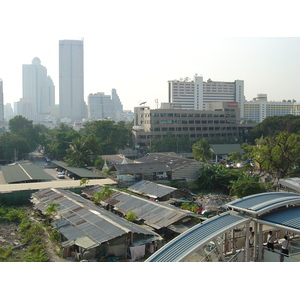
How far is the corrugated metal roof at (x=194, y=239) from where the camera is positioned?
397 centimetres

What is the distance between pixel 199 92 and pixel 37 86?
245 feet

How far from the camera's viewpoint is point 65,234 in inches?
300

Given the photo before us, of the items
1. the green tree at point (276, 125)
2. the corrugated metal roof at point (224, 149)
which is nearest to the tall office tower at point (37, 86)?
the green tree at point (276, 125)

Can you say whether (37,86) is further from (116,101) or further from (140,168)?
(140,168)

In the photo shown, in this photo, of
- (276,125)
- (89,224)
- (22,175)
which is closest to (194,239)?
(89,224)

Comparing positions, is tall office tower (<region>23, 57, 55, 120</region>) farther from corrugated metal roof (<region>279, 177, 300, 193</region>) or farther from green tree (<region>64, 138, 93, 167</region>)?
corrugated metal roof (<region>279, 177, 300, 193</region>)

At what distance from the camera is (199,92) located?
57719 mm

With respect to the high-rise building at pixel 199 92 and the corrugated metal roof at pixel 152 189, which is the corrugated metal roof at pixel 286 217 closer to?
the corrugated metal roof at pixel 152 189

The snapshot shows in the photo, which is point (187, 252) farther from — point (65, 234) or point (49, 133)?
point (49, 133)

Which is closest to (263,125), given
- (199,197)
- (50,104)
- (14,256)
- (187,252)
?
(199,197)

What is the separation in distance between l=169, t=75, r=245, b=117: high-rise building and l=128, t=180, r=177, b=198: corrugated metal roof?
44017mm

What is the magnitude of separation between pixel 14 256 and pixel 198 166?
8.89 meters

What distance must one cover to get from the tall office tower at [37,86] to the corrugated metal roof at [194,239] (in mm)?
112846
